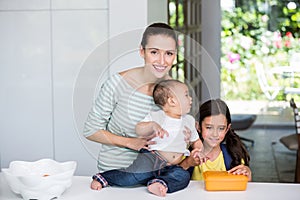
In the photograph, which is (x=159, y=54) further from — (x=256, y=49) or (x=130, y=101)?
(x=256, y=49)

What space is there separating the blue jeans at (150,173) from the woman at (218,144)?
69 millimetres

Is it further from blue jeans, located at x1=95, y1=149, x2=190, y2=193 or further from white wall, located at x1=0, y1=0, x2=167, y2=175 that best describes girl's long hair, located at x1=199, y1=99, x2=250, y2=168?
white wall, located at x1=0, y1=0, x2=167, y2=175

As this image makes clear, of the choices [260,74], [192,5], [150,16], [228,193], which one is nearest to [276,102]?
[260,74]

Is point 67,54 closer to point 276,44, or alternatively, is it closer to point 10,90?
point 10,90

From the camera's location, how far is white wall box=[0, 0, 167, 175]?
2182 millimetres

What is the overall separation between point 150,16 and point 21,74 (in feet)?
1.95

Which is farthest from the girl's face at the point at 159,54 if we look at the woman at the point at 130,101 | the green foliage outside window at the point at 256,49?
the green foliage outside window at the point at 256,49

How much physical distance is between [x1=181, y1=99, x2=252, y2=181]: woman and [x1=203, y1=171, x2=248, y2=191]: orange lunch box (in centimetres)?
3

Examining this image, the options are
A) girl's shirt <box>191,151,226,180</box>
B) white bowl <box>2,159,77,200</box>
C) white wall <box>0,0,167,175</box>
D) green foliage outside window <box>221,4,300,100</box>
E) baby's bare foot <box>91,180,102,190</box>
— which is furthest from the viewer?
green foliage outside window <box>221,4,300,100</box>

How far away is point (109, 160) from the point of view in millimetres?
1527

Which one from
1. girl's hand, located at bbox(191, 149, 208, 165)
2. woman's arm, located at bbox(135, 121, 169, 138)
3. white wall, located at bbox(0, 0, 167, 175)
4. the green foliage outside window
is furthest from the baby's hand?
the green foliage outside window

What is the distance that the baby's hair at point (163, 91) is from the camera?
4.61ft

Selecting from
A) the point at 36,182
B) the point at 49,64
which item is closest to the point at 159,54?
the point at 36,182

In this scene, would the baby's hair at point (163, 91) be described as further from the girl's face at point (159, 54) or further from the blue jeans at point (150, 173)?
the blue jeans at point (150, 173)
